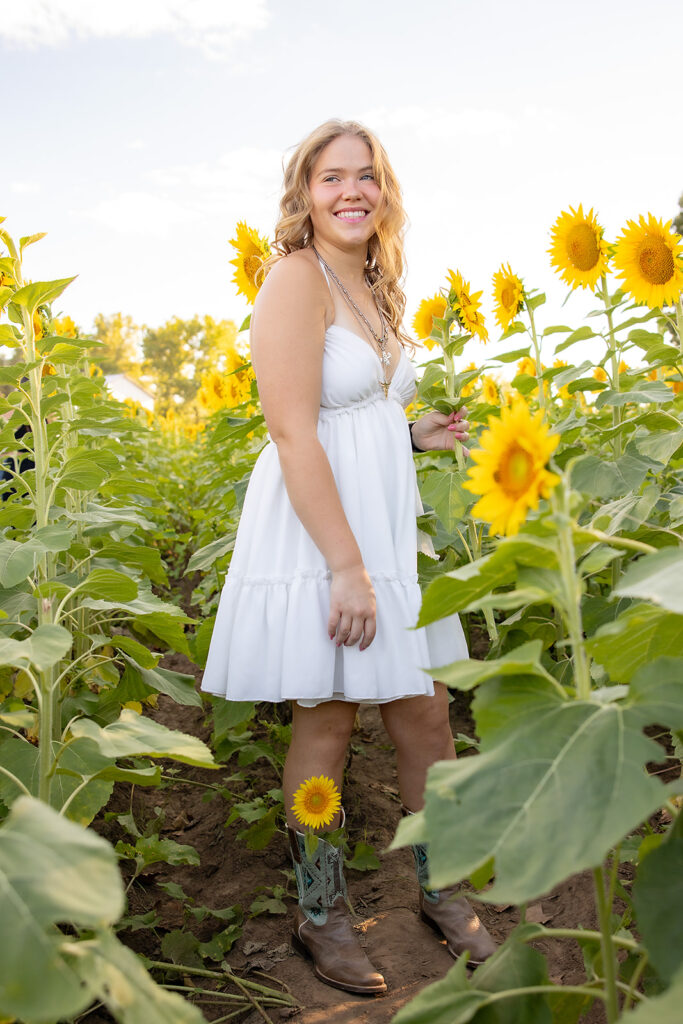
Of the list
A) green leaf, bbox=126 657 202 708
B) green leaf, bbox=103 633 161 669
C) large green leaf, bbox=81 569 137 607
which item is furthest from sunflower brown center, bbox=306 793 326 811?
large green leaf, bbox=81 569 137 607

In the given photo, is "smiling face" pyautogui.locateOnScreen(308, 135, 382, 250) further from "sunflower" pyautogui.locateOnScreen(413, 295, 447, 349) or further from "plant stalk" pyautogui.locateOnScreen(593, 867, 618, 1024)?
"plant stalk" pyautogui.locateOnScreen(593, 867, 618, 1024)

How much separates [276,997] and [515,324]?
2033 mm

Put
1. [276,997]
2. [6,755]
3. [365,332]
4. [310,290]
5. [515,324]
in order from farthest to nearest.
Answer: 1. [515,324]
2. [365,332]
3. [310,290]
4. [276,997]
5. [6,755]

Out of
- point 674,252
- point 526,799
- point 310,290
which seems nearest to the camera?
point 526,799

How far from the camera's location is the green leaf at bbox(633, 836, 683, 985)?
84cm

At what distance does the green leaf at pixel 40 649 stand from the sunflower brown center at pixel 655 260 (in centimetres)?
191

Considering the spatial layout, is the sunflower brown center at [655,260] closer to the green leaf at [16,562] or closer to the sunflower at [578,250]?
the sunflower at [578,250]

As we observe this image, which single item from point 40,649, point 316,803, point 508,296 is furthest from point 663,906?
point 508,296

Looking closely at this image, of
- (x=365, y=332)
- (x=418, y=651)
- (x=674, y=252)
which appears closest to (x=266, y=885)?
(x=418, y=651)

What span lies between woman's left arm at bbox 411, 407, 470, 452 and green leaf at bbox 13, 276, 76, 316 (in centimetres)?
99

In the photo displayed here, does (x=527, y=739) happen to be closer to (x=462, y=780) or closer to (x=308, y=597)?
(x=462, y=780)

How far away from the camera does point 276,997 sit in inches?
78.8

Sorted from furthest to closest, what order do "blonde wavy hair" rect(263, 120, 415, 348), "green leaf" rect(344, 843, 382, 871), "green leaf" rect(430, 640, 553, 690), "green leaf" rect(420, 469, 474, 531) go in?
"green leaf" rect(344, 843, 382, 871) < "green leaf" rect(420, 469, 474, 531) < "blonde wavy hair" rect(263, 120, 415, 348) < "green leaf" rect(430, 640, 553, 690)

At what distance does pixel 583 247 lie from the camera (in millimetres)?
2709
